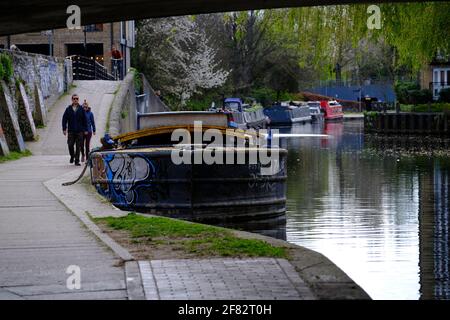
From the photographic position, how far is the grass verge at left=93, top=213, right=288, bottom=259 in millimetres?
12680

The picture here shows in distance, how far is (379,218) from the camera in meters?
23.0

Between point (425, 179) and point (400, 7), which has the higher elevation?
point (400, 7)

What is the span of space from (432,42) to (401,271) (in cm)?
2097

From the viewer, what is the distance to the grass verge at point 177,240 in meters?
12.7

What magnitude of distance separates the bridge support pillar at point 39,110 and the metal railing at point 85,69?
→ 13.6 metres

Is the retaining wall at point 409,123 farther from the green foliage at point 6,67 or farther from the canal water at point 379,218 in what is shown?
the green foliage at point 6,67

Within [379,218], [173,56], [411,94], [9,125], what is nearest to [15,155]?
[9,125]

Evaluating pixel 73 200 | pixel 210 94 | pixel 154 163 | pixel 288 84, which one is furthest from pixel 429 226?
pixel 288 84

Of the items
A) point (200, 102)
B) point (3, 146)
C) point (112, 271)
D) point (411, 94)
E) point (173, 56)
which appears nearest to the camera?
point (112, 271)

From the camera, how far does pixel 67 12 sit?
14164 mm

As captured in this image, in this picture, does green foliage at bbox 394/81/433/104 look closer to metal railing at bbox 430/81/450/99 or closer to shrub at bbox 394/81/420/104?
shrub at bbox 394/81/420/104

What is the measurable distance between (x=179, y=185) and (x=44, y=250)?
31.5ft

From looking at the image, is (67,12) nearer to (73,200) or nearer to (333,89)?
(73,200)

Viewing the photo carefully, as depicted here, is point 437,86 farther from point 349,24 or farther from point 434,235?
point 434,235
